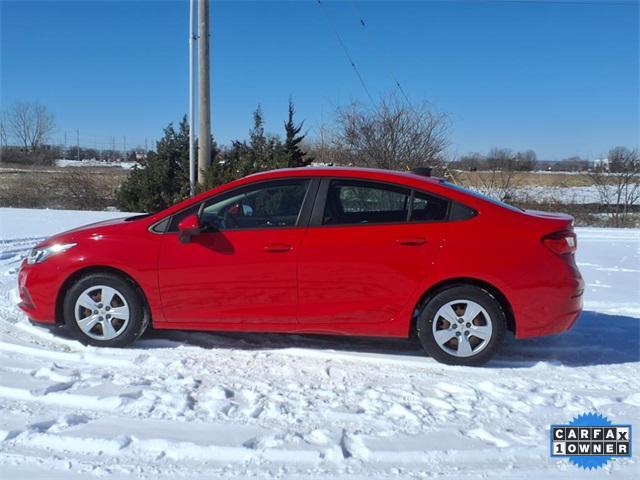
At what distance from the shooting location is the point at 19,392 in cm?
374

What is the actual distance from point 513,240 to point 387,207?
1022 millimetres

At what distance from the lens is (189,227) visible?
4.41 m

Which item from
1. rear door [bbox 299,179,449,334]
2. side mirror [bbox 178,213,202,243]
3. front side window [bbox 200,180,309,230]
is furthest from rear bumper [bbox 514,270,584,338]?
side mirror [bbox 178,213,202,243]

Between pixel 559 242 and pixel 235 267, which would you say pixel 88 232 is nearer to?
pixel 235 267

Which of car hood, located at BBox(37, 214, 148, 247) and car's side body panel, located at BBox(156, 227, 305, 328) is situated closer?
car's side body panel, located at BBox(156, 227, 305, 328)

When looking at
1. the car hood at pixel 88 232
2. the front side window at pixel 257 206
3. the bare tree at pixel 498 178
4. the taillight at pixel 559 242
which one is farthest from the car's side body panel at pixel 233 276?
the bare tree at pixel 498 178

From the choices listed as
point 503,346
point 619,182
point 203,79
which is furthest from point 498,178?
point 503,346

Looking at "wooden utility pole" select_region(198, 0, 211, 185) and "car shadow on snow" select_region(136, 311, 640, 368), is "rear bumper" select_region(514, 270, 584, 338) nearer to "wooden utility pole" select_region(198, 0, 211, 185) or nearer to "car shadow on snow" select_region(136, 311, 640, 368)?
"car shadow on snow" select_region(136, 311, 640, 368)

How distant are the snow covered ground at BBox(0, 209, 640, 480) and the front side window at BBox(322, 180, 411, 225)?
115 cm

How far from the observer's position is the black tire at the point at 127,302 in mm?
4551

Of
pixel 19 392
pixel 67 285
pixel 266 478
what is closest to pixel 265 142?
pixel 67 285

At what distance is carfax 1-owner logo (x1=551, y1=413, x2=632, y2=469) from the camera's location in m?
3.17

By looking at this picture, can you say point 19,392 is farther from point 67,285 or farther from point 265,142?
point 265,142

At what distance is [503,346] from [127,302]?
130 inches
